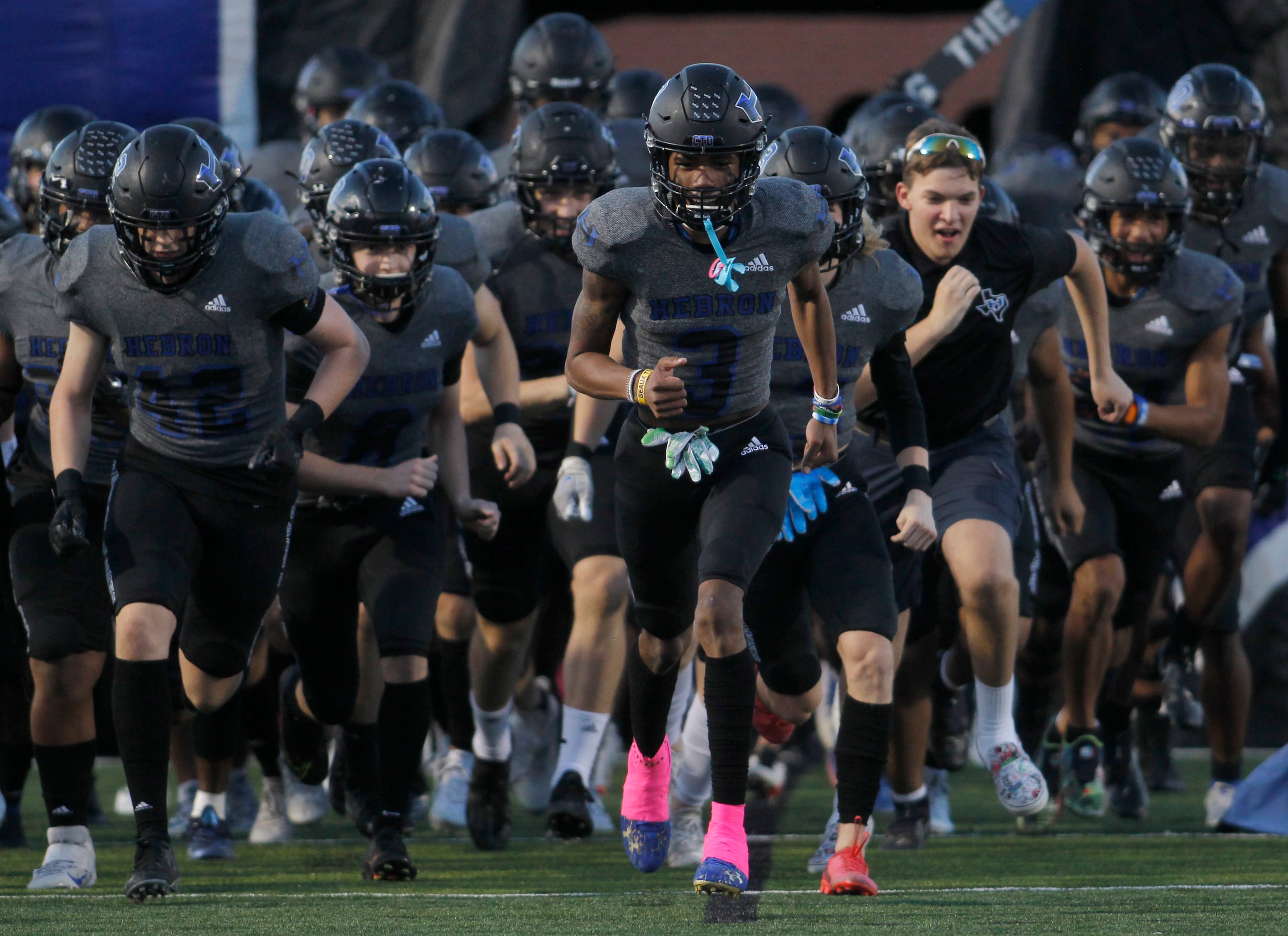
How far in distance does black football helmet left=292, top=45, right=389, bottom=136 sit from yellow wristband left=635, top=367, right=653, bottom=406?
4.53 meters

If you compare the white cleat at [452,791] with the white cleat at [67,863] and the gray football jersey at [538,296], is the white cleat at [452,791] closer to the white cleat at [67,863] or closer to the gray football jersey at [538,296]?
the gray football jersey at [538,296]

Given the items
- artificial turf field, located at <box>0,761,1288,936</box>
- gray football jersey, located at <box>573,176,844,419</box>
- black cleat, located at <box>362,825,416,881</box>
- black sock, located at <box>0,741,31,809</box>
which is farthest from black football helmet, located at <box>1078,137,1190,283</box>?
black sock, located at <box>0,741,31,809</box>

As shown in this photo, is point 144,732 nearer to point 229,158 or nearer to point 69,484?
point 69,484

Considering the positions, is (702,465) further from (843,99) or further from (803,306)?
(843,99)

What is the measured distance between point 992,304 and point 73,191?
8.91ft

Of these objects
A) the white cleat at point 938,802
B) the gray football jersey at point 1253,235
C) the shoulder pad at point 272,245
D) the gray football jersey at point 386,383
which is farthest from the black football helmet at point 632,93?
the shoulder pad at point 272,245

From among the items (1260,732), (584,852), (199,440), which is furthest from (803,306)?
(1260,732)

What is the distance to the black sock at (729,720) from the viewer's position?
16.0 feet

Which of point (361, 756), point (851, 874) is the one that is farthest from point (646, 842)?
point (361, 756)

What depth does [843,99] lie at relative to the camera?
14320 millimetres

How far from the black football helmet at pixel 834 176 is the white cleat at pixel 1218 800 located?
253cm

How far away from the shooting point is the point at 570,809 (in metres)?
6.23

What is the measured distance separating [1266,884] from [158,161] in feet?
11.0

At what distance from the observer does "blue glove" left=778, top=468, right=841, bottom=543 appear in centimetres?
546
